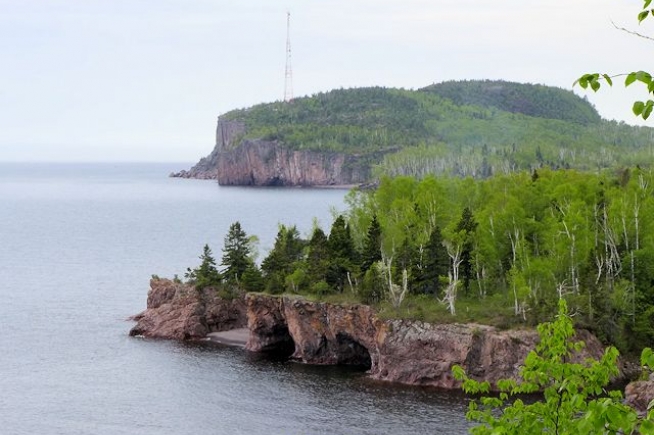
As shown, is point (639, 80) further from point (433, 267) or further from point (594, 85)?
point (433, 267)

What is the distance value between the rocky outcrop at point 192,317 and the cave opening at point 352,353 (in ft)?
46.5

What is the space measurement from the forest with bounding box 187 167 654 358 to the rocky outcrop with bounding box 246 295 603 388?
1269 millimetres

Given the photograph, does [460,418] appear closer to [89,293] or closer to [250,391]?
[250,391]

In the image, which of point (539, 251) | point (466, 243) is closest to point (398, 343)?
point (466, 243)

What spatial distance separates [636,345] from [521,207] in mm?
13894

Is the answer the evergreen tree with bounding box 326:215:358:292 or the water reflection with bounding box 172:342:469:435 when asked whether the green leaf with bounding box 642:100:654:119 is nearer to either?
the water reflection with bounding box 172:342:469:435

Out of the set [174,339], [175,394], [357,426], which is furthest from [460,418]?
[174,339]

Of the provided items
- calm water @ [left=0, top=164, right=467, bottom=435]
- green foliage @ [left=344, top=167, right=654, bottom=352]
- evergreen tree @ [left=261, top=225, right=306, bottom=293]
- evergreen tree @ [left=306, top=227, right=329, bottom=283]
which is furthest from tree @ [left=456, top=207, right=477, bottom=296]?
evergreen tree @ [left=261, top=225, right=306, bottom=293]

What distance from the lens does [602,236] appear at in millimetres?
77312

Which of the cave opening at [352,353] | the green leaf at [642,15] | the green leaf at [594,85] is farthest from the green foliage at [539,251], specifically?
the green leaf at [642,15]

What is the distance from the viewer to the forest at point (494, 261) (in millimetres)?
69375

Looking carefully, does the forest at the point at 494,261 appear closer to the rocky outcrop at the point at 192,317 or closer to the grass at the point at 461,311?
the grass at the point at 461,311

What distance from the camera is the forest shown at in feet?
228

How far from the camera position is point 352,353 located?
250 ft
